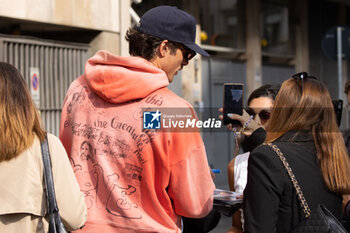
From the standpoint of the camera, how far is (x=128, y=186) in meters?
1.95

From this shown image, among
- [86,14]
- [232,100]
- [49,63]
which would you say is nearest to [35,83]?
[49,63]

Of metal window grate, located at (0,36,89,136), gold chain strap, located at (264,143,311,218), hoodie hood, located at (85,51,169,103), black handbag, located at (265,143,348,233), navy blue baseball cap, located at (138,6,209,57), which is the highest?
metal window grate, located at (0,36,89,136)

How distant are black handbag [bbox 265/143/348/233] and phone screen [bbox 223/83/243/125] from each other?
61cm

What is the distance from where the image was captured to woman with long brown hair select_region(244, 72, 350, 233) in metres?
1.96

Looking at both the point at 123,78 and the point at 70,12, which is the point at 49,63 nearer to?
the point at 70,12

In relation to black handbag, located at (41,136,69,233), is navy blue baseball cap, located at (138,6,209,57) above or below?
above

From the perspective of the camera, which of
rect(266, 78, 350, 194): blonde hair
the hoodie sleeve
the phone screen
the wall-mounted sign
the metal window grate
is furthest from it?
the wall-mounted sign

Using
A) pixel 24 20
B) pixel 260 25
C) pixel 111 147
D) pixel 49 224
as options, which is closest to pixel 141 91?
pixel 111 147

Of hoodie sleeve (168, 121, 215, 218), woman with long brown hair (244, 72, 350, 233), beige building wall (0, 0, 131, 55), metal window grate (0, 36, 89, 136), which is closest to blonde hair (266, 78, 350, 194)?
woman with long brown hair (244, 72, 350, 233)

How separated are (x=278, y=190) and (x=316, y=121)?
0.37 metres

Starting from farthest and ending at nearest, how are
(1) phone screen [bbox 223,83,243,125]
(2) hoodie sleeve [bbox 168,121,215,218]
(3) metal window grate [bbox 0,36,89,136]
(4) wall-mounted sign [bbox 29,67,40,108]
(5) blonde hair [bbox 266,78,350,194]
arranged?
(4) wall-mounted sign [bbox 29,67,40,108] → (3) metal window grate [bbox 0,36,89,136] → (1) phone screen [bbox 223,83,243,125] → (5) blonde hair [bbox 266,78,350,194] → (2) hoodie sleeve [bbox 168,121,215,218]

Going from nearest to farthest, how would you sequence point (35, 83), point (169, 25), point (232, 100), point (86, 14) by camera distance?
1. point (169, 25)
2. point (232, 100)
3. point (35, 83)
4. point (86, 14)

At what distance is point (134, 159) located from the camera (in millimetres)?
1926

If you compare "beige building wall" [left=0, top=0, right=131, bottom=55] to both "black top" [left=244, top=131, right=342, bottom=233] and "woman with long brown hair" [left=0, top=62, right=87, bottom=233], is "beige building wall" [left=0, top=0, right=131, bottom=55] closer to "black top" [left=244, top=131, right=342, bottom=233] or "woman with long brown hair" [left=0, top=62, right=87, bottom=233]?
"woman with long brown hair" [left=0, top=62, right=87, bottom=233]
